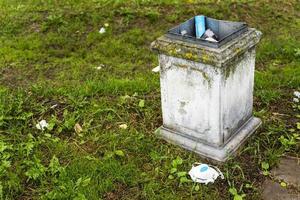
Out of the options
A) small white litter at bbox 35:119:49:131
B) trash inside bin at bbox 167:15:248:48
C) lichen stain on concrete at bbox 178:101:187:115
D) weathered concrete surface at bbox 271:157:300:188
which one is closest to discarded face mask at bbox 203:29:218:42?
trash inside bin at bbox 167:15:248:48

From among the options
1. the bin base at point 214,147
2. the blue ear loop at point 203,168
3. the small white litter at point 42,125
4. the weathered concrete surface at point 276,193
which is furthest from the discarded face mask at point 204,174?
the small white litter at point 42,125

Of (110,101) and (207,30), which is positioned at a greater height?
(207,30)

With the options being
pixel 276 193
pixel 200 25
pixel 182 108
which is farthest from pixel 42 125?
pixel 276 193

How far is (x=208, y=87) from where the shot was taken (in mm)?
3086

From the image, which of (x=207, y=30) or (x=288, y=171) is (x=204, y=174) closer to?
(x=288, y=171)

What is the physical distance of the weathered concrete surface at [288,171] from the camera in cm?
309

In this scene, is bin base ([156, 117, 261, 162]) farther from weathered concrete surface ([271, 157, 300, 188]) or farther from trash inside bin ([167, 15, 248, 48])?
trash inside bin ([167, 15, 248, 48])

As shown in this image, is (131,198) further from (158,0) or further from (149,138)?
(158,0)

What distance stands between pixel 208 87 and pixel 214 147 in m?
0.55

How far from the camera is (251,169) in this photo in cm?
323

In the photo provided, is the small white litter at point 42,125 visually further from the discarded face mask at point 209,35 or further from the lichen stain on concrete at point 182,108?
the discarded face mask at point 209,35

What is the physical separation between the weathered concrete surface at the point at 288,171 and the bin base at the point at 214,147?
0.37 metres

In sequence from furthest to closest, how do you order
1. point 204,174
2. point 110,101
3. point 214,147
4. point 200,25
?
point 110,101, point 200,25, point 214,147, point 204,174

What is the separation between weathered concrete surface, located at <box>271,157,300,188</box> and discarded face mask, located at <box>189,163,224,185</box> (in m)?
0.45
